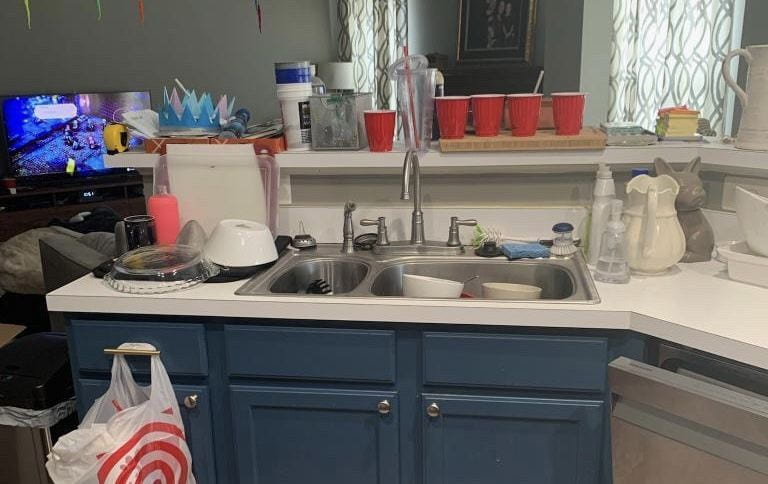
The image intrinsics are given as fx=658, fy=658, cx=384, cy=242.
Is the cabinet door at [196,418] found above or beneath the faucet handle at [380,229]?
beneath

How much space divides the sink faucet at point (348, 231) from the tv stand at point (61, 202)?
3.21 m

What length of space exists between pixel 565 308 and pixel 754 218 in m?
0.51

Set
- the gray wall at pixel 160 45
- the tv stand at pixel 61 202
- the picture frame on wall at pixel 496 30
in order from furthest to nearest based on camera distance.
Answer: the picture frame on wall at pixel 496 30, the gray wall at pixel 160 45, the tv stand at pixel 61 202

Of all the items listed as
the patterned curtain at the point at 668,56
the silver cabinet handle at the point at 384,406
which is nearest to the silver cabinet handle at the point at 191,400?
the silver cabinet handle at the point at 384,406

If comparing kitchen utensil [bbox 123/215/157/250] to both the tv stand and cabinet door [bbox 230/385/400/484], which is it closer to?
cabinet door [bbox 230/385/400/484]

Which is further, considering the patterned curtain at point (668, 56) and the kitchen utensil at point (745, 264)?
the patterned curtain at point (668, 56)

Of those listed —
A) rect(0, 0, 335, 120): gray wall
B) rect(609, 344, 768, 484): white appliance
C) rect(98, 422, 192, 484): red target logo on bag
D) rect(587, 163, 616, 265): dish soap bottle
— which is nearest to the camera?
rect(609, 344, 768, 484): white appliance

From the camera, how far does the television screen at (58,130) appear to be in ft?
14.1

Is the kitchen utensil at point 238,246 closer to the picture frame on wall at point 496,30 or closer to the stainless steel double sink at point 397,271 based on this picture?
the stainless steel double sink at point 397,271

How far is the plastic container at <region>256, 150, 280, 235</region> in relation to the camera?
1884 millimetres

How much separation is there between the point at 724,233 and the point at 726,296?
39cm

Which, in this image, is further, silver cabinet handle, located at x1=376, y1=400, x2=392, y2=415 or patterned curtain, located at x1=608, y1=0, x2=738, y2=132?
patterned curtain, located at x1=608, y1=0, x2=738, y2=132

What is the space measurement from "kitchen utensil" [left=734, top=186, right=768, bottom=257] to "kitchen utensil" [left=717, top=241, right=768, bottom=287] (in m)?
0.02

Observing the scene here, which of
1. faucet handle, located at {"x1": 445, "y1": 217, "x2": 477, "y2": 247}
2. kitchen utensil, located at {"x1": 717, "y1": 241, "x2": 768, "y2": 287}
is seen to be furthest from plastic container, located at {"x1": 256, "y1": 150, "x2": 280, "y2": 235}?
kitchen utensil, located at {"x1": 717, "y1": 241, "x2": 768, "y2": 287}
